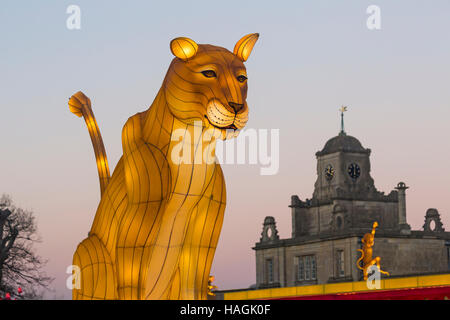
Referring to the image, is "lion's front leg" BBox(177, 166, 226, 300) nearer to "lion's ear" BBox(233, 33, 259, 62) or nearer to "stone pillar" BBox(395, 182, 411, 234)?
"lion's ear" BBox(233, 33, 259, 62)

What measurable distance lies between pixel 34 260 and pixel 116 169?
25.3 meters

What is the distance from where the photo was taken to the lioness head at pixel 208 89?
1189 centimetres

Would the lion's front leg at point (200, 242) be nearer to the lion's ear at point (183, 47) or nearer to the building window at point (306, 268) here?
the lion's ear at point (183, 47)

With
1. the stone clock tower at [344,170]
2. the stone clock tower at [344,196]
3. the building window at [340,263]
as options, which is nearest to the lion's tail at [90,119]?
the building window at [340,263]

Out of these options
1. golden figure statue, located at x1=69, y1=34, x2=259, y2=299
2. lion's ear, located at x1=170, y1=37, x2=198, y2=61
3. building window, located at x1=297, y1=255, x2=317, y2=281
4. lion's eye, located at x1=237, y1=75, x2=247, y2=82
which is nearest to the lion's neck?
golden figure statue, located at x1=69, y1=34, x2=259, y2=299

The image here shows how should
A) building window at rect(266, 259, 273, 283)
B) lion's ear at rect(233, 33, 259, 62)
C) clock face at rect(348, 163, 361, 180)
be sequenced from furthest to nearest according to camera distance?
building window at rect(266, 259, 273, 283)
clock face at rect(348, 163, 361, 180)
lion's ear at rect(233, 33, 259, 62)

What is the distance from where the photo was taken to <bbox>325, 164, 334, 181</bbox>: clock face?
252 feet

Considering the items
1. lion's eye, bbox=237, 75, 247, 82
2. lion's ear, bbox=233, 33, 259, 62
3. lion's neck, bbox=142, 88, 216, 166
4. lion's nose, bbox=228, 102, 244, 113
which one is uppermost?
lion's ear, bbox=233, 33, 259, 62

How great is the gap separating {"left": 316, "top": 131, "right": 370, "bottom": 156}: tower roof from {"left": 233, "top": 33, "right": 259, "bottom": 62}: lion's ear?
64.2 metres

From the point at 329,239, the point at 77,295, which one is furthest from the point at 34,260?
the point at 329,239

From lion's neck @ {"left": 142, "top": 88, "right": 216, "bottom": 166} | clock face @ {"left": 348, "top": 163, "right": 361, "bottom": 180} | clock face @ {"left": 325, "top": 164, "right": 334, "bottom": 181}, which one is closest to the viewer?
lion's neck @ {"left": 142, "top": 88, "right": 216, "bottom": 166}

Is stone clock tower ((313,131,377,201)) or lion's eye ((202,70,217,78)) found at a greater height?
stone clock tower ((313,131,377,201))

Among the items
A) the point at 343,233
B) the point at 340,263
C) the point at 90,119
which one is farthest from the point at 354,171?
the point at 90,119

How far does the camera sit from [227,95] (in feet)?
39.0
